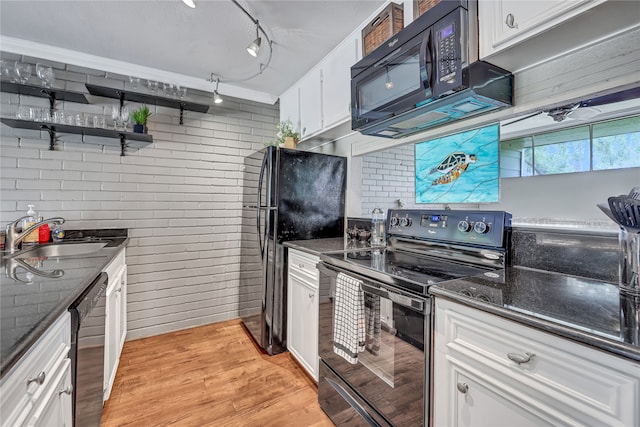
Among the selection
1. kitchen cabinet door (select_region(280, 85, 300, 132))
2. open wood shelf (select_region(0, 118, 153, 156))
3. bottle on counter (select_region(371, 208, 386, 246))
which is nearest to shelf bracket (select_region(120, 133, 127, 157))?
open wood shelf (select_region(0, 118, 153, 156))

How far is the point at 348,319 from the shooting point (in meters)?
1.42

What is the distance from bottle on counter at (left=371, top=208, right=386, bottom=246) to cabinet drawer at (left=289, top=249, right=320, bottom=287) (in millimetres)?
477

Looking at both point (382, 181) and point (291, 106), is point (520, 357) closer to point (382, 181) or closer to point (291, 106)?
point (382, 181)

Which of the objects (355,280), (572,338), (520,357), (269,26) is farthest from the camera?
(269,26)

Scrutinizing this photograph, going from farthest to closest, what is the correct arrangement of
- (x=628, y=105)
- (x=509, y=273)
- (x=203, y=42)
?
(x=203, y=42) → (x=509, y=273) → (x=628, y=105)

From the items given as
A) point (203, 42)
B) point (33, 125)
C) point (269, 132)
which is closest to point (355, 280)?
point (203, 42)

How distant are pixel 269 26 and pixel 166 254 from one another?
7.17ft

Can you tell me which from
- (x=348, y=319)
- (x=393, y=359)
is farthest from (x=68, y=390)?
(x=393, y=359)

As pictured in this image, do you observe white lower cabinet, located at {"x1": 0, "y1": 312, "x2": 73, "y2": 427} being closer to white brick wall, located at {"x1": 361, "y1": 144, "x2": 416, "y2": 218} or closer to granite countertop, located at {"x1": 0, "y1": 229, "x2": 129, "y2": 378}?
granite countertop, located at {"x1": 0, "y1": 229, "x2": 129, "y2": 378}

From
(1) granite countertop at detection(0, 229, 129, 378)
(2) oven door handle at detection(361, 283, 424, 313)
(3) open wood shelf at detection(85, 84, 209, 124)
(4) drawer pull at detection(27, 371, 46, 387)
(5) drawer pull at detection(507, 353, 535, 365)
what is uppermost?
(3) open wood shelf at detection(85, 84, 209, 124)

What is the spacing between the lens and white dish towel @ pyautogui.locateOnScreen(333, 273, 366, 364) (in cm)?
138

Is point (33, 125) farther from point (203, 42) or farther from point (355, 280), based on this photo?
point (355, 280)

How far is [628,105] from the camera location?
1156mm

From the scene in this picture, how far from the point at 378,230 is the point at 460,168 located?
0.68 m
